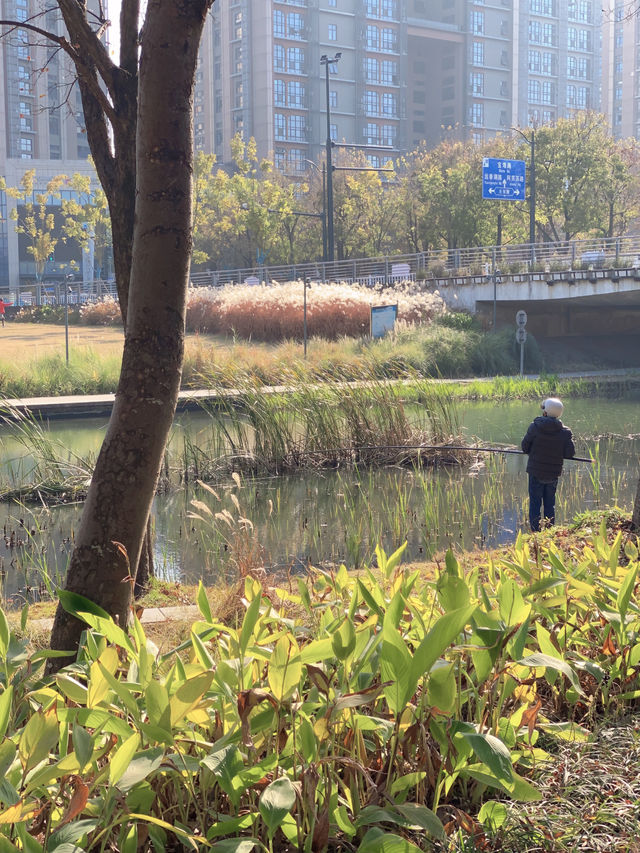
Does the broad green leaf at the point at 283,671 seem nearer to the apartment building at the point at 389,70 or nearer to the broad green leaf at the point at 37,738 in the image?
the broad green leaf at the point at 37,738

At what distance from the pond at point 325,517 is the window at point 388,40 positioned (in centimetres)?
9905

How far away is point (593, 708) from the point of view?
2.82 meters

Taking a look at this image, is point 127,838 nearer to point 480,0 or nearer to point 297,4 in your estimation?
point 297,4

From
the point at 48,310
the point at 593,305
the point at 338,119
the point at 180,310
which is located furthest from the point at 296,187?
the point at 180,310

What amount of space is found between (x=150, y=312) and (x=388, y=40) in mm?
110355

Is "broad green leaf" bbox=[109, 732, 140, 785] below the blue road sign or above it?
below

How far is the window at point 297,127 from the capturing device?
97469 millimetres

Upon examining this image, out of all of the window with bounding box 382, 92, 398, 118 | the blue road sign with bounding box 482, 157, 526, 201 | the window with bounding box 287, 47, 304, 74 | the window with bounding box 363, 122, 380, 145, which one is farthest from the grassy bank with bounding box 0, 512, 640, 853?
the window with bounding box 382, 92, 398, 118

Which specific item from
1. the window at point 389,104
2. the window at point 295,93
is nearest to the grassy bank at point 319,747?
the window at point 295,93

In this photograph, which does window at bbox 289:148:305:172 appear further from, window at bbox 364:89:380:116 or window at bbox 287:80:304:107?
window at bbox 364:89:380:116

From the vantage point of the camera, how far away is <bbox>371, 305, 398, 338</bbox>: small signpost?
28.3 m

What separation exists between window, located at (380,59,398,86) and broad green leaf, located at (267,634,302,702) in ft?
359

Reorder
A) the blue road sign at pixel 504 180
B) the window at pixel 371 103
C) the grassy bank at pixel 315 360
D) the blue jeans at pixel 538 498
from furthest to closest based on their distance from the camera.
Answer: the window at pixel 371 103 → the blue road sign at pixel 504 180 → the grassy bank at pixel 315 360 → the blue jeans at pixel 538 498

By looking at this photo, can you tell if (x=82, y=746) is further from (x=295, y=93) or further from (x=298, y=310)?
(x=295, y=93)
